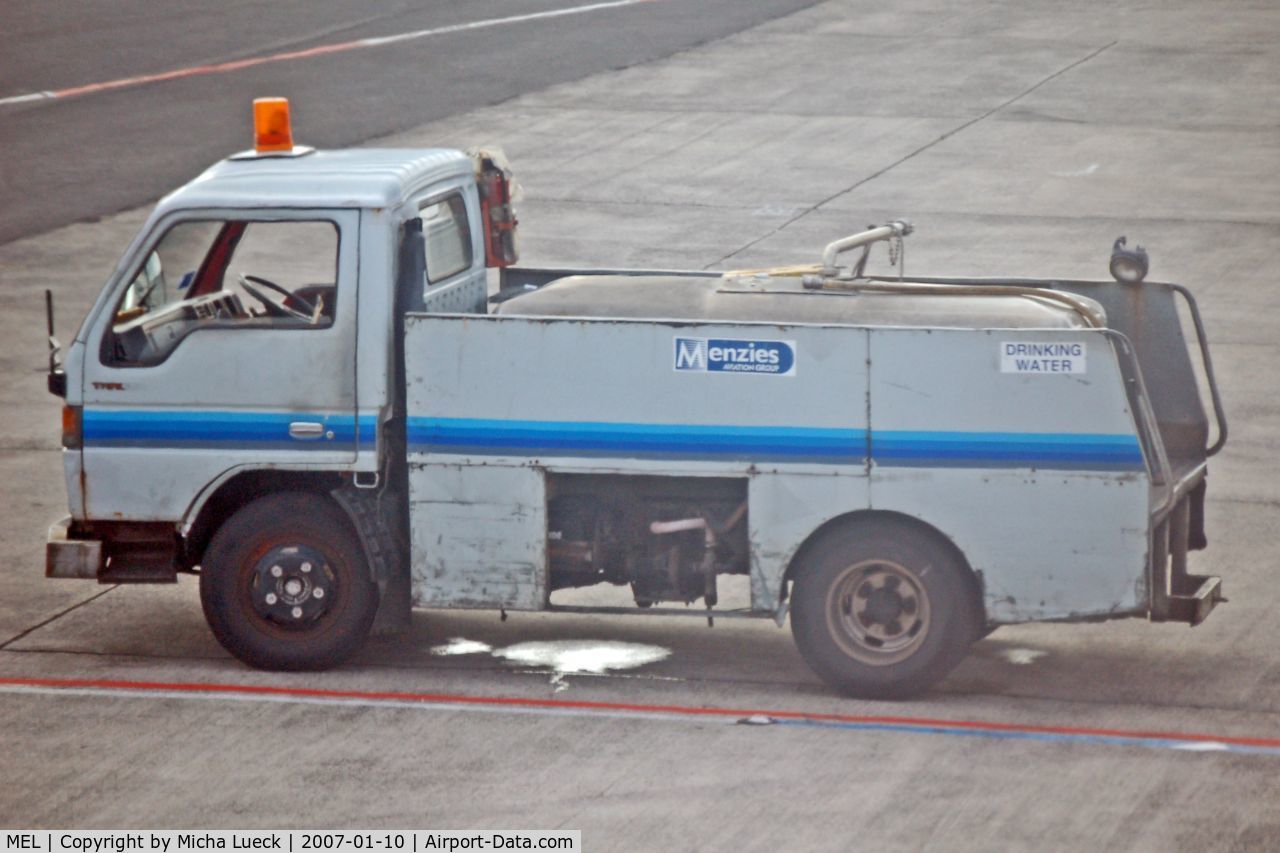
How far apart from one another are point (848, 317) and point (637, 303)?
1060 millimetres

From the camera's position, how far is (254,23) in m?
35.6

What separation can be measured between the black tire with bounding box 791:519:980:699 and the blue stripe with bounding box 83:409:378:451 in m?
2.31

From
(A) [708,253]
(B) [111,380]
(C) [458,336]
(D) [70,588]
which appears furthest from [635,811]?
(A) [708,253]

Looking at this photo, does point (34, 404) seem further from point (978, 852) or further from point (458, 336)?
point (978, 852)

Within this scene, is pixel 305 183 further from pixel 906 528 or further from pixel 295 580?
pixel 906 528

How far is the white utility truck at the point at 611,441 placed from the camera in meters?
9.28

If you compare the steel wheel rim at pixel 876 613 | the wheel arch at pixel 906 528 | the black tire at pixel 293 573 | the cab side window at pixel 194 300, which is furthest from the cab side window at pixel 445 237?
the steel wheel rim at pixel 876 613

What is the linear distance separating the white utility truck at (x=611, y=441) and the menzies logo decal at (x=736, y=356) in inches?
0.6

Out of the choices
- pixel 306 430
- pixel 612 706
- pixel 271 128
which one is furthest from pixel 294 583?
pixel 271 128

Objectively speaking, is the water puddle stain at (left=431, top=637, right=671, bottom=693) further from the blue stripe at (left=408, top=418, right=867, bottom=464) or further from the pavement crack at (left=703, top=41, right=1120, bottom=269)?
the pavement crack at (left=703, top=41, right=1120, bottom=269)

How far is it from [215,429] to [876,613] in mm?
3380

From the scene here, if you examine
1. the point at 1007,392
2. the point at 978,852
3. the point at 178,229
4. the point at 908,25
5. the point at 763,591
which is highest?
the point at 908,25

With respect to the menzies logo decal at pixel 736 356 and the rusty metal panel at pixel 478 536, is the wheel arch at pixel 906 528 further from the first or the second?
the rusty metal panel at pixel 478 536

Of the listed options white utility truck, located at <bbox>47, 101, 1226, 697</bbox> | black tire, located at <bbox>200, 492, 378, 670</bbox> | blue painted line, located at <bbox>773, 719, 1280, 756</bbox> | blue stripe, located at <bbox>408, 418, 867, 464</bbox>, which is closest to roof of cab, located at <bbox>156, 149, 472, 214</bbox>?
white utility truck, located at <bbox>47, 101, 1226, 697</bbox>
